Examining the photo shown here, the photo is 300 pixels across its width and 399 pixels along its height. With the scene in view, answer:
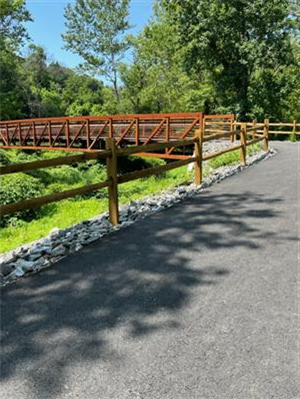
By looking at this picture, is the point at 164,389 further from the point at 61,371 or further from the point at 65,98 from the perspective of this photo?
the point at 65,98

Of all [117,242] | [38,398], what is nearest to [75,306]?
[38,398]

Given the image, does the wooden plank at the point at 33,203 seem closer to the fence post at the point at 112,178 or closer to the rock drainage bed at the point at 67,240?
the fence post at the point at 112,178

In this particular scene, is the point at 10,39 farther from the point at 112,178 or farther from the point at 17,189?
the point at 112,178

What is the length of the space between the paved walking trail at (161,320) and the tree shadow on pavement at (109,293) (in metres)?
0.01

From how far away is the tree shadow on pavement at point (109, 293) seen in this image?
111 inches

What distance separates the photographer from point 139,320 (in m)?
3.28

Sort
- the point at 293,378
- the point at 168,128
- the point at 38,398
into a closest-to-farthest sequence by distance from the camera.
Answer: the point at 38,398
the point at 293,378
the point at 168,128

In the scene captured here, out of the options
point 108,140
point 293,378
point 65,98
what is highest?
point 65,98

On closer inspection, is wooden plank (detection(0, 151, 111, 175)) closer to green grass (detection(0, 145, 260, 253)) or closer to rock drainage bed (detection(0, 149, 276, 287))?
rock drainage bed (detection(0, 149, 276, 287))

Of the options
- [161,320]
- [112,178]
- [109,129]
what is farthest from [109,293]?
[109,129]

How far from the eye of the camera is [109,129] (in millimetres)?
19312

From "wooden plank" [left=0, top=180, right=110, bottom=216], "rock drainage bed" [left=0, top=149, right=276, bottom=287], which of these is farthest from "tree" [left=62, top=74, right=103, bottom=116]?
"wooden plank" [left=0, top=180, right=110, bottom=216]

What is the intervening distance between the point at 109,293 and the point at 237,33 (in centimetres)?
2530

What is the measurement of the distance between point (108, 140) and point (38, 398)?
13.1ft
